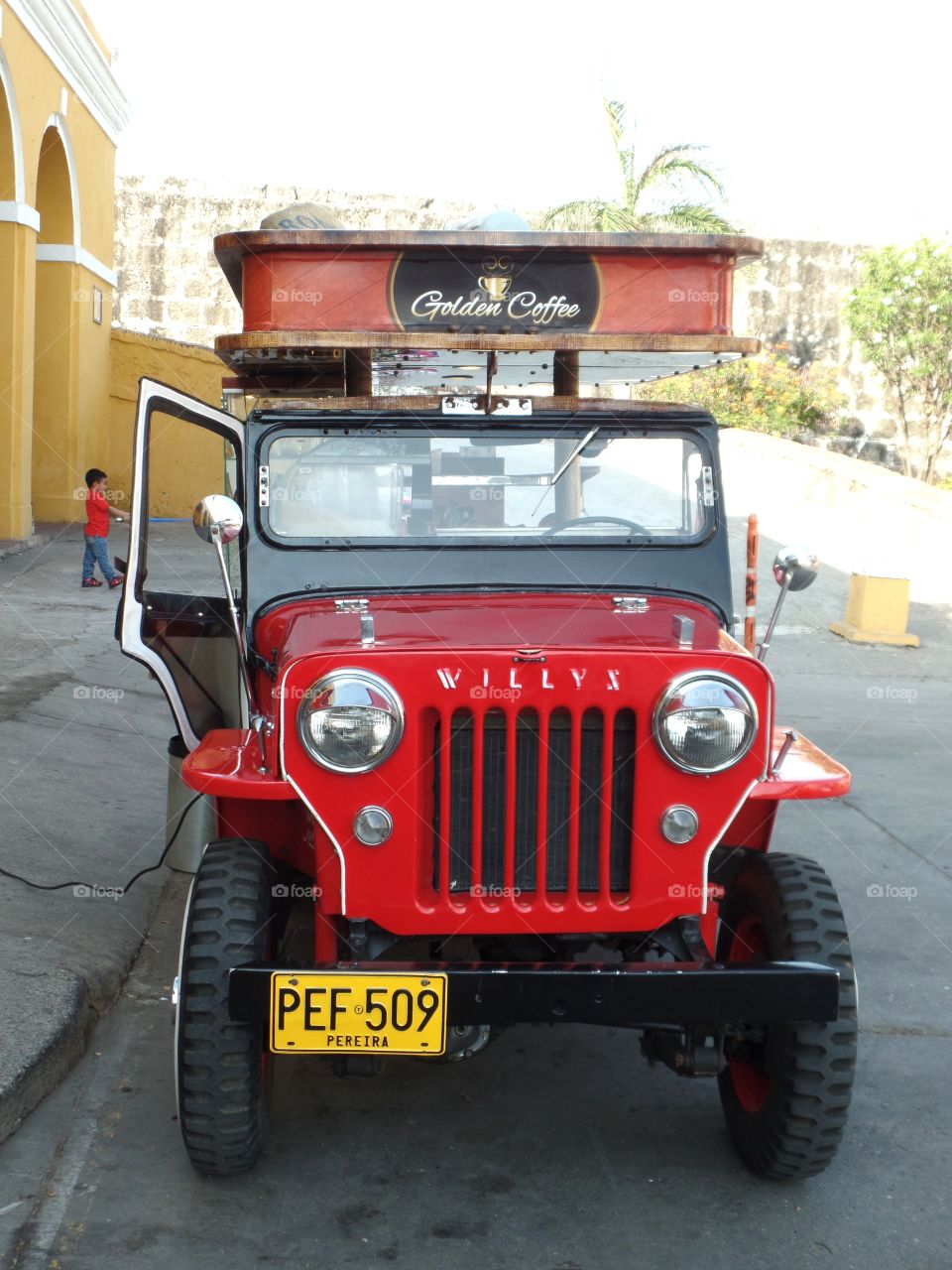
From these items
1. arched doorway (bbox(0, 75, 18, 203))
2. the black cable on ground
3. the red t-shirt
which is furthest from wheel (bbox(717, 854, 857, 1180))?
arched doorway (bbox(0, 75, 18, 203))

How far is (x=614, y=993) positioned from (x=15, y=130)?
43.3ft

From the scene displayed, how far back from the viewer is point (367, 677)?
3.42m

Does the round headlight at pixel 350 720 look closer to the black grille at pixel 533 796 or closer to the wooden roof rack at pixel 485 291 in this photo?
the black grille at pixel 533 796

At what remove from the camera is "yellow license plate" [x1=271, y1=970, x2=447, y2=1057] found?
3.27 m

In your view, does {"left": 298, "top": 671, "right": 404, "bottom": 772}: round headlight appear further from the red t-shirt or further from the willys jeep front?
the red t-shirt

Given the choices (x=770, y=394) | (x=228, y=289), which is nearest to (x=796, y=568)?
(x=770, y=394)

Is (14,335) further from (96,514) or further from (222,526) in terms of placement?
(222,526)

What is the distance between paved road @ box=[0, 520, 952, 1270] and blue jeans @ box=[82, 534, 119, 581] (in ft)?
28.0

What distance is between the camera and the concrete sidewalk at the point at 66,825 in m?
4.23

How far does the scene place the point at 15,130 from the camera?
13.9 metres

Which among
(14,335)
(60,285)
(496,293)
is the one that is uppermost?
(60,285)

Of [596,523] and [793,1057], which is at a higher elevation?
[596,523]

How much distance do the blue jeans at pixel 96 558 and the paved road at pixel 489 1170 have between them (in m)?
8.52

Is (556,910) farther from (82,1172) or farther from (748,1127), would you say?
(82,1172)
